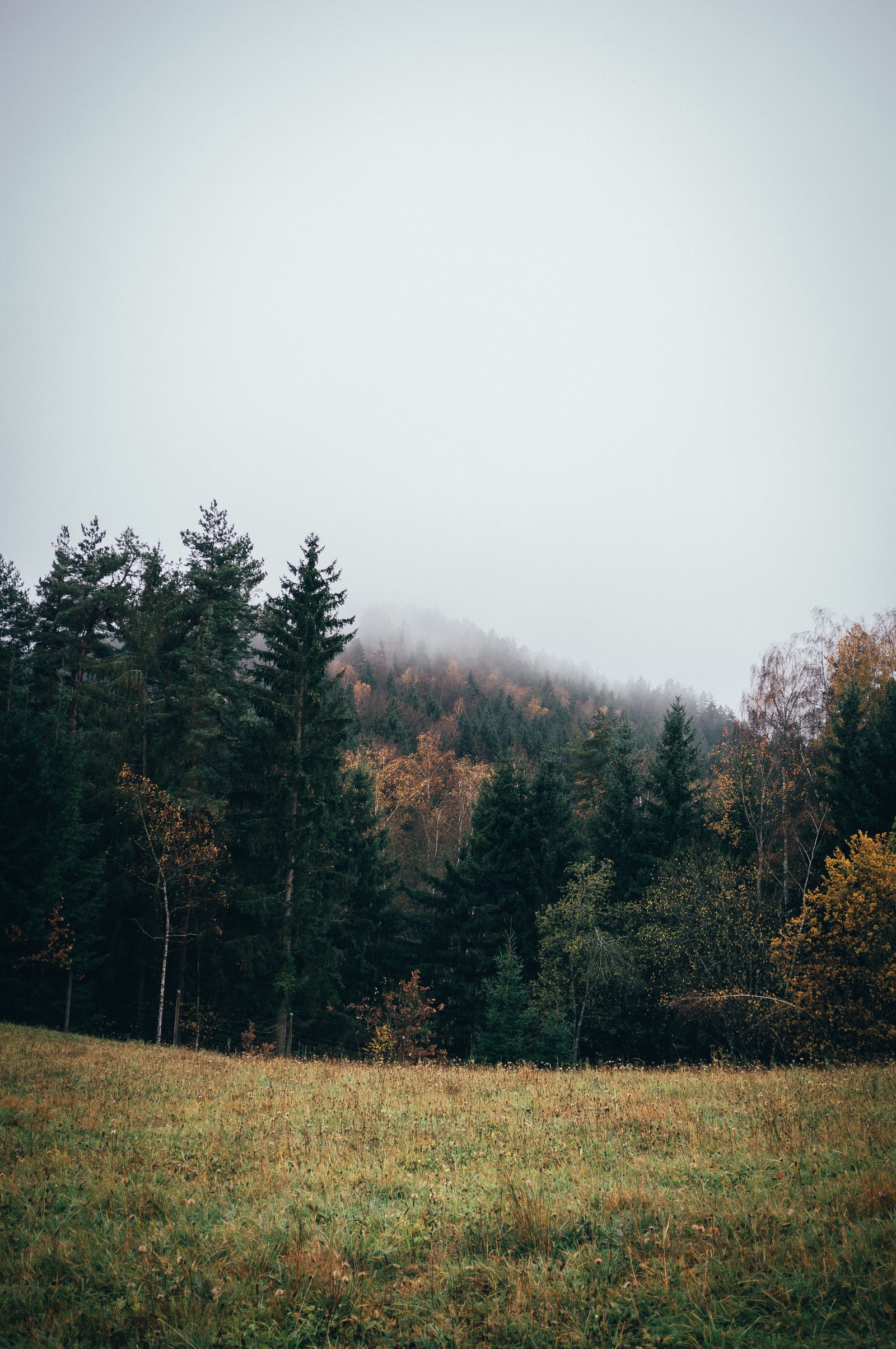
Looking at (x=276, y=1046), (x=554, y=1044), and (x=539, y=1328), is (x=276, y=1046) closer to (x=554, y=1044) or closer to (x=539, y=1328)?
(x=554, y=1044)

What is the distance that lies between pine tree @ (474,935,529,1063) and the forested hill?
14119 mm

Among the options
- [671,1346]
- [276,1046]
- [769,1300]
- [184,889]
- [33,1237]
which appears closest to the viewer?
[671,1346]

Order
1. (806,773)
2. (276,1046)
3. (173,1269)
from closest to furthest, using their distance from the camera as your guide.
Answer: (173,1269) < (276,1046) < (806,773)

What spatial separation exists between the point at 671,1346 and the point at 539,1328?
795 millimetres

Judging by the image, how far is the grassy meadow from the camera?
424 centimetres

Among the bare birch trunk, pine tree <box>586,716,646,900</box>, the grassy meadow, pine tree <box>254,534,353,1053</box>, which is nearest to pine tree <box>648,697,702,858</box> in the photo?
pine tree <box>586,716,646,900</box>

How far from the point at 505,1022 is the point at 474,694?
3731 inches

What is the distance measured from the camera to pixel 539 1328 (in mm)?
4074

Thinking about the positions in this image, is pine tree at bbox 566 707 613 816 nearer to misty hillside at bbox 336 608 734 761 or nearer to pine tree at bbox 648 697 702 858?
misty hillside at bbox 336 608 734 761

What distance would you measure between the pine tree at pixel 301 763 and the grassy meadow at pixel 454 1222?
41.0ft

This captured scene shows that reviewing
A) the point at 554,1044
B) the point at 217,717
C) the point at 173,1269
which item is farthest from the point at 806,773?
the point at 173,1269

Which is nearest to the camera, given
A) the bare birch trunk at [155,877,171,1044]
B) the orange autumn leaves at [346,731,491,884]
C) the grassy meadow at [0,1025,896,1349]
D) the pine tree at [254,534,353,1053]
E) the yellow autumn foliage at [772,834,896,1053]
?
the grassy meadow at [0,1025,896,1349]

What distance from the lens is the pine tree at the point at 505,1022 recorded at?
22.8 metres

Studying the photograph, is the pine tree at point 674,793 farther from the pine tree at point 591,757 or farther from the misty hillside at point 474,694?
the pine tree at point 591,757
